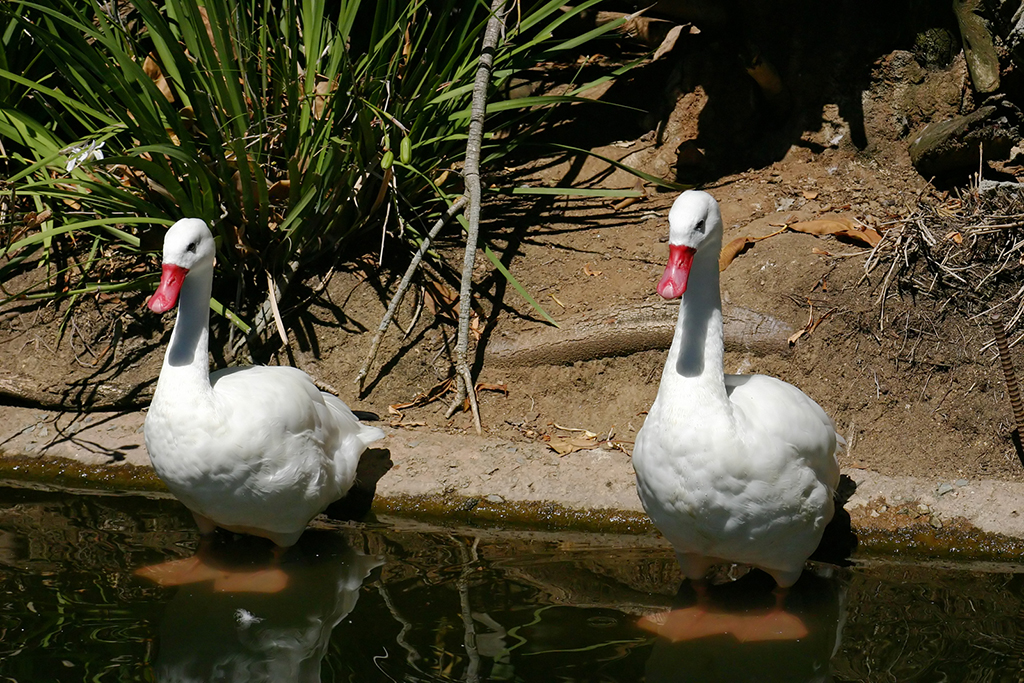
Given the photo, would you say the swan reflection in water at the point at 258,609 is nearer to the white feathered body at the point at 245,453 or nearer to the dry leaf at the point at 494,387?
the white feathered body at the point at 245,453

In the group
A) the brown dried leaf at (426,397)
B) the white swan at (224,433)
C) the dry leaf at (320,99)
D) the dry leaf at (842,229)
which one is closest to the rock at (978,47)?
the dry leaf at (842,229)

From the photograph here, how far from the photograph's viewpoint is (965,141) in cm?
491

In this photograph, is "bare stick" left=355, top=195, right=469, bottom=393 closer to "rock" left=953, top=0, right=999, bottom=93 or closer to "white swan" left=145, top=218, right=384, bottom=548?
"white swan" left=145, top=218, right=384, bottom=548

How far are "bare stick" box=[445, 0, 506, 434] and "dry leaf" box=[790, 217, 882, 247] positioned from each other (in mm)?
1520

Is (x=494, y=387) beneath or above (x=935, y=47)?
beneath

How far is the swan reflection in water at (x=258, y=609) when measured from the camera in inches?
117

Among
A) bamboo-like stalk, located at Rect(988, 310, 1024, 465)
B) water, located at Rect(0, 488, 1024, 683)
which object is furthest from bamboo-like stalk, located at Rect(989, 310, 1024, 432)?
water, located at Rect(0, 488, 1024, 683)

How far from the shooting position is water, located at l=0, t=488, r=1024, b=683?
296cm

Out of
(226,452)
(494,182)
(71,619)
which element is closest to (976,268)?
(494,182)

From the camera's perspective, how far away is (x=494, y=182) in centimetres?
556

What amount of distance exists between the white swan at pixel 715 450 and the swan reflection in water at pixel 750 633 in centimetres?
17

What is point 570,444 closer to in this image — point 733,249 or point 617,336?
point 617,336

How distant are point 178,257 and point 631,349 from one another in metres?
1.99

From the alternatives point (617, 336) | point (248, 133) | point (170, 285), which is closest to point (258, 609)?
point (170, 285)
